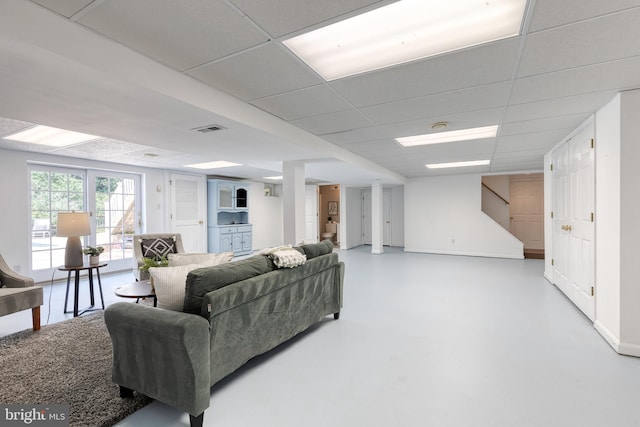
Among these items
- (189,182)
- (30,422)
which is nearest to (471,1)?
(30,422)

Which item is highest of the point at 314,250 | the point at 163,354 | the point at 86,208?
the point at 86,208

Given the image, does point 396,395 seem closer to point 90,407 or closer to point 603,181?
point 90,407

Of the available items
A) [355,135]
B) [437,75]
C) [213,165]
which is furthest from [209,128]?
[213,165]

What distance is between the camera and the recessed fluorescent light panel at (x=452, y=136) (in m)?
3.93

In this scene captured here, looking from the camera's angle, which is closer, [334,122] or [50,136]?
[334,122]

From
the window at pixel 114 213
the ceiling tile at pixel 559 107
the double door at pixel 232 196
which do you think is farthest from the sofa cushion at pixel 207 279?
the double door at pixel 232 196

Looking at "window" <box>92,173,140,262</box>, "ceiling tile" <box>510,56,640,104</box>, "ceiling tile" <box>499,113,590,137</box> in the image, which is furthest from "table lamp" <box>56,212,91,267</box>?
"ceiling tile" <box>499,113,590,137</box>

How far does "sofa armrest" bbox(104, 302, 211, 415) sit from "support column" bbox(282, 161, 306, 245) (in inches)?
115

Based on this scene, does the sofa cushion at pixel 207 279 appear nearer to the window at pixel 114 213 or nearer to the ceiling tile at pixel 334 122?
the ceiling tile at pixel 334 122

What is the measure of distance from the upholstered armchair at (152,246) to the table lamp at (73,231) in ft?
2.44

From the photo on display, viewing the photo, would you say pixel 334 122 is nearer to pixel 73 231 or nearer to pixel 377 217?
pixel 73 231

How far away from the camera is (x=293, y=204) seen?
15.4 ft

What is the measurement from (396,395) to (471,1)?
2388 millimetres

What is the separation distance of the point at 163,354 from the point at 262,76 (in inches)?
77.9
